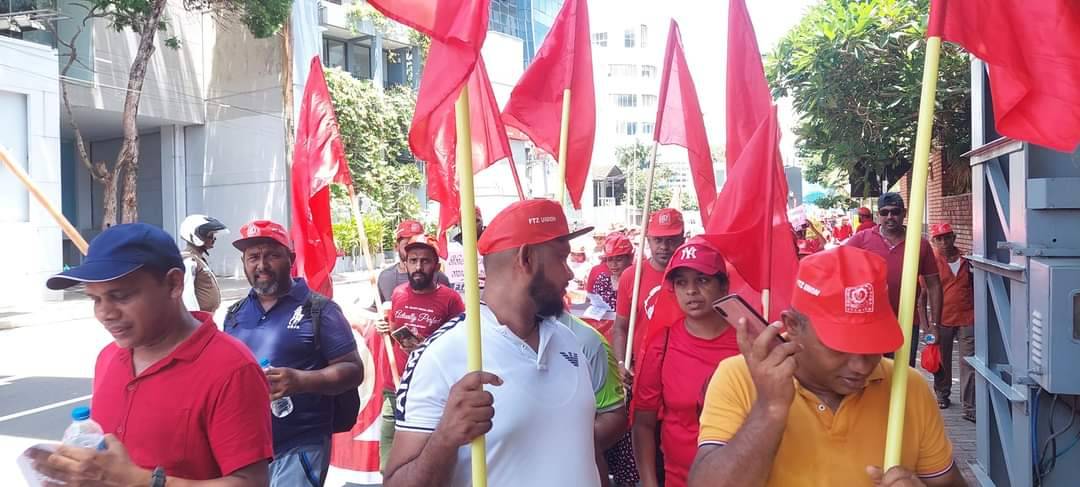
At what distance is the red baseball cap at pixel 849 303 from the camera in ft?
6.55

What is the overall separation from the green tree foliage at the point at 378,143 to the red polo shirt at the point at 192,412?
25802 millimetres

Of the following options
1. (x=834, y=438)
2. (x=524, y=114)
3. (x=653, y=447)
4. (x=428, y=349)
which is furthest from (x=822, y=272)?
(x=524, y=114)

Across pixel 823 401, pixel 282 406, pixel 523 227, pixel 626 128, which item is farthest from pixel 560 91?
pixel 626 128

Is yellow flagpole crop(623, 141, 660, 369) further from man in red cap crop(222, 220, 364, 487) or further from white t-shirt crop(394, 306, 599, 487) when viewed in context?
white t-shirt crop(394, 306, 599, 487)

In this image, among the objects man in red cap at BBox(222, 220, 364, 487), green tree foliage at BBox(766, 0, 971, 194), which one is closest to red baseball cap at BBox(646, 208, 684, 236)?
man in red cap at BBox(222, 220, 364, 487)

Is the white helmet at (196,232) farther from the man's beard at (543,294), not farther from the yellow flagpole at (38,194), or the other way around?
the man's beard at (543,294)

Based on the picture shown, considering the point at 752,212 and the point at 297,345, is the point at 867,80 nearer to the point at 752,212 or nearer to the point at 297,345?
the point at 752,212

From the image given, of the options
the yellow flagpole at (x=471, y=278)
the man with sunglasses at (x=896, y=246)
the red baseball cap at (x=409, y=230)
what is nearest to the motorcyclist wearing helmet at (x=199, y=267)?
the red baseball cap at (x=409, y=230)

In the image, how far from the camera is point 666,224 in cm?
557

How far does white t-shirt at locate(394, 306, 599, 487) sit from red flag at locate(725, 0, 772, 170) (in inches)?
103

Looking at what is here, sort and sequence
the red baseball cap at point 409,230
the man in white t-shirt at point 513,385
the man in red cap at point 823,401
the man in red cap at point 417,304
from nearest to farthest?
the man in red cap at point 823,401, the man in white t-shirt at point 513,385, the man in red cap at point 417,304, the red baseball cap at point 409,230

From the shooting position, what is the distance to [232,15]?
27078mm

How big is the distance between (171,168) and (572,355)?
29.2 metres

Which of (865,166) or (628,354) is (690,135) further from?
(865,166)
